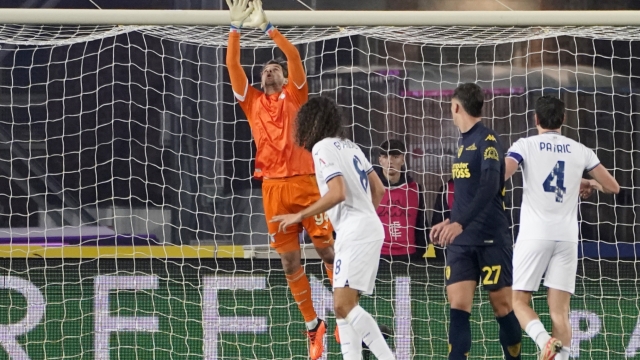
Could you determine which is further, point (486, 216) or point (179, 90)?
point (179, 90)

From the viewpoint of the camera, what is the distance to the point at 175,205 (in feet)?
28.3

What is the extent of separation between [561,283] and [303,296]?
177cm

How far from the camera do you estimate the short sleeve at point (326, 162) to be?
5.62 meters

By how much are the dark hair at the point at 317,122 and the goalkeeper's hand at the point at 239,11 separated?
101 centimetres

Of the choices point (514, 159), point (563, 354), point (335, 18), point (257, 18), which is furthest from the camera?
point (335, 18)

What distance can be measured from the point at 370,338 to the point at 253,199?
10.2 feet

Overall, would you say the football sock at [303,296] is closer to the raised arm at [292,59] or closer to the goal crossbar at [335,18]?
the raised arm at [292,59]

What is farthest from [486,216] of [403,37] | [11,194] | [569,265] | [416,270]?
[11,194]

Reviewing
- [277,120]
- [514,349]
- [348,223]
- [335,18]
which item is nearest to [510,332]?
[514,349]

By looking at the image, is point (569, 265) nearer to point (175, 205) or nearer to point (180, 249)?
point (180, 249)

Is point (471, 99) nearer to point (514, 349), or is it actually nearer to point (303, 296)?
point (514, 349)

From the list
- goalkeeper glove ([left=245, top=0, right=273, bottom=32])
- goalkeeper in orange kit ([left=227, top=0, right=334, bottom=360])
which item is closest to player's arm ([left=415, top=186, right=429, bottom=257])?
goalkeeper in orange kit ([left=227, top=0, right=334, bottom=360])

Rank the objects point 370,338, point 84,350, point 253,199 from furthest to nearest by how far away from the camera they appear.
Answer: point 253,199, point 84,350, point 370,338

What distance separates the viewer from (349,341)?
583 cm
